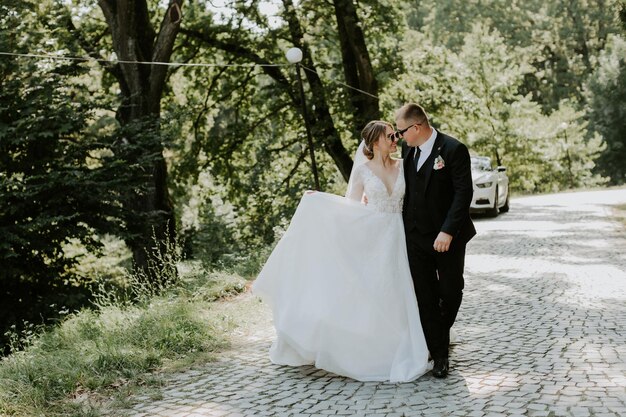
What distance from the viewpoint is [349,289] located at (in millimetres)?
5438

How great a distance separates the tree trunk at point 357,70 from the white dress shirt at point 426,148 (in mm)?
12077

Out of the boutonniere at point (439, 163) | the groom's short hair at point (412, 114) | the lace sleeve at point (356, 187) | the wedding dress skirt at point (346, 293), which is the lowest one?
the wedding dress skirt at point (346, 293)

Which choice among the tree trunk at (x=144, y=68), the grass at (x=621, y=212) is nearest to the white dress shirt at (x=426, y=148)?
the tree trunk at (x=144, y=68)

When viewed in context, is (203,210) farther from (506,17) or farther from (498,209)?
(506,17)

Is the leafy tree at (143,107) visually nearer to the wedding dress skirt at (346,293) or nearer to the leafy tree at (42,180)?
the leafy tree at (42,180)

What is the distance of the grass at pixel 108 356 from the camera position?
5.09m

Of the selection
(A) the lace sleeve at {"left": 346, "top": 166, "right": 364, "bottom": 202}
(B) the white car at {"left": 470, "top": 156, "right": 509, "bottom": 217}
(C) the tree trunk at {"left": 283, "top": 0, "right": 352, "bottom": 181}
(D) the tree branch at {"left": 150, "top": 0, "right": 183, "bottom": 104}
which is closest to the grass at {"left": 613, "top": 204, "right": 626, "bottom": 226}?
(B) the white car at {"left": 470, "top": 156, "right": 509, "bottom": 217}

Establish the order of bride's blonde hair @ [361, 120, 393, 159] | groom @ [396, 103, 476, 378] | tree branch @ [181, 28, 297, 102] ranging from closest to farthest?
groom @ [396, 103, 476, 378] < bride's blonde hair @ [361, 120, 393, 159] < tree branch @ [181, 28, 297, 102]

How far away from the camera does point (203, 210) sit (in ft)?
76.5

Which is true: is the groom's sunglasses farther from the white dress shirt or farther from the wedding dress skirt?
the wedding dress skirt

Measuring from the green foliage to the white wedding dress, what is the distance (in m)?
49.5

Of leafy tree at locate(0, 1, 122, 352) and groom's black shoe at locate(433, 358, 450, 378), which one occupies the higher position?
leafy tree at locate(0, 1, 122, 352)

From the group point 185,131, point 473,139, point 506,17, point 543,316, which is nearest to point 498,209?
point 185,131

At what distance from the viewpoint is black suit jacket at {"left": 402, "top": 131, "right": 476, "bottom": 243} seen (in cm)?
506
